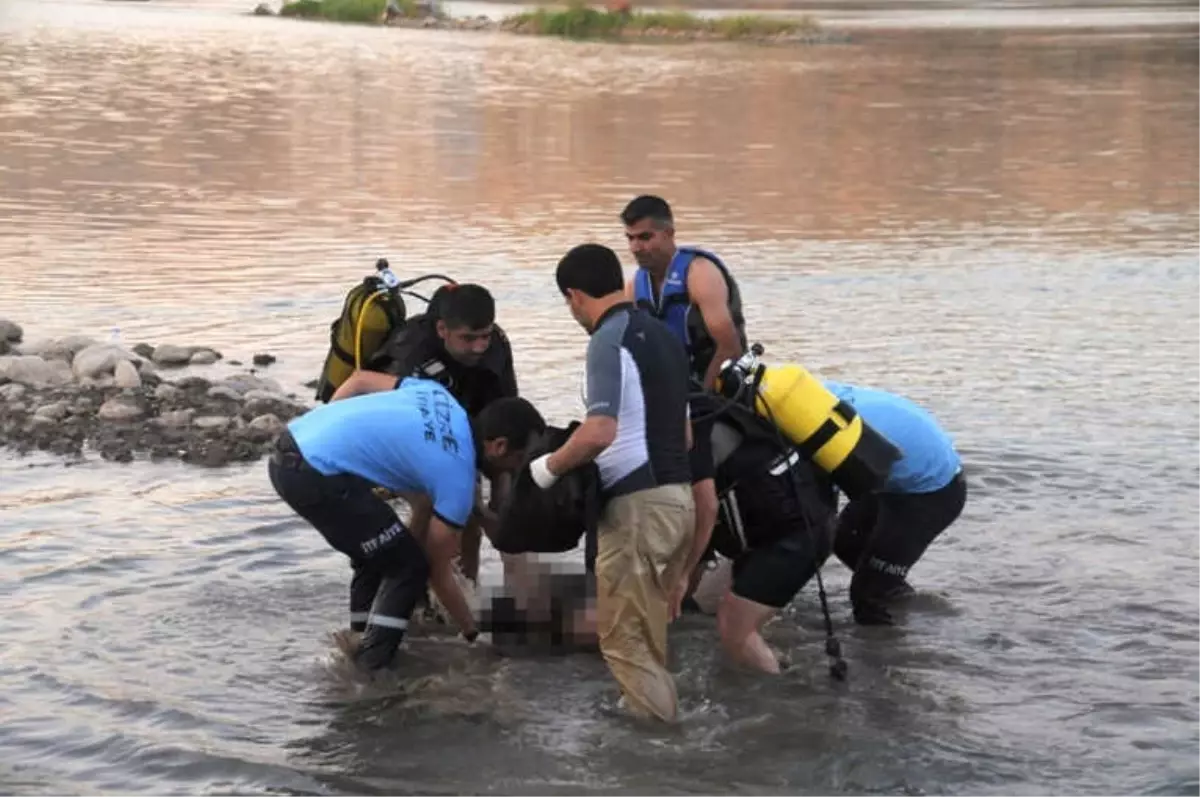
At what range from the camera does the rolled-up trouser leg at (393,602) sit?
7.43m

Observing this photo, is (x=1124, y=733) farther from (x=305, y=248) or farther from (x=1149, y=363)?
(x=305, y=248)

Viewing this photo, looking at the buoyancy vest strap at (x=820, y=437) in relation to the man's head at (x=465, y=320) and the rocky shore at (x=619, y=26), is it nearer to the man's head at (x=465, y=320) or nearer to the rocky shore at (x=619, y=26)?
the man's head at (x=465, y=320)

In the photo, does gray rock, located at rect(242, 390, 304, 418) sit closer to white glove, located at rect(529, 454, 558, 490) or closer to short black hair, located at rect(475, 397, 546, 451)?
short black hair, located at rect(475, 397, 546, 451)

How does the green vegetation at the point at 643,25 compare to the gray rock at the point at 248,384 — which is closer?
the gray rock at the point at 248,384

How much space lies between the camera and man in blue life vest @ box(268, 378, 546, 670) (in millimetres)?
7129

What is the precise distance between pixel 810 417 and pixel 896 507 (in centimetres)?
112

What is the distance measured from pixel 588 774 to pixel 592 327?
1678 millimetres

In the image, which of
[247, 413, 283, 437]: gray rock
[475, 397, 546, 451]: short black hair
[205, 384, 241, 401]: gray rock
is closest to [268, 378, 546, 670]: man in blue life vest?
[475, 397, 546, 451]: short black hair

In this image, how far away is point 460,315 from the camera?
24.8 ft

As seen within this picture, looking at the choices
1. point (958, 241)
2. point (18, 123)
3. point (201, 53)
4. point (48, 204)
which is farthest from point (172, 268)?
point (201, 53)

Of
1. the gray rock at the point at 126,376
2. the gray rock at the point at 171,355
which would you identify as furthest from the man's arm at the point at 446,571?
the gray rock at the point at 171,355

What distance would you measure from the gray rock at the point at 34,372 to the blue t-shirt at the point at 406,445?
6.13m

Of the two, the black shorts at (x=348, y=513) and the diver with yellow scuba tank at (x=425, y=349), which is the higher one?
the diver with yellow scuba tank at (x=425, y=349)

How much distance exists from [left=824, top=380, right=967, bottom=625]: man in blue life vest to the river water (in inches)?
9.7
